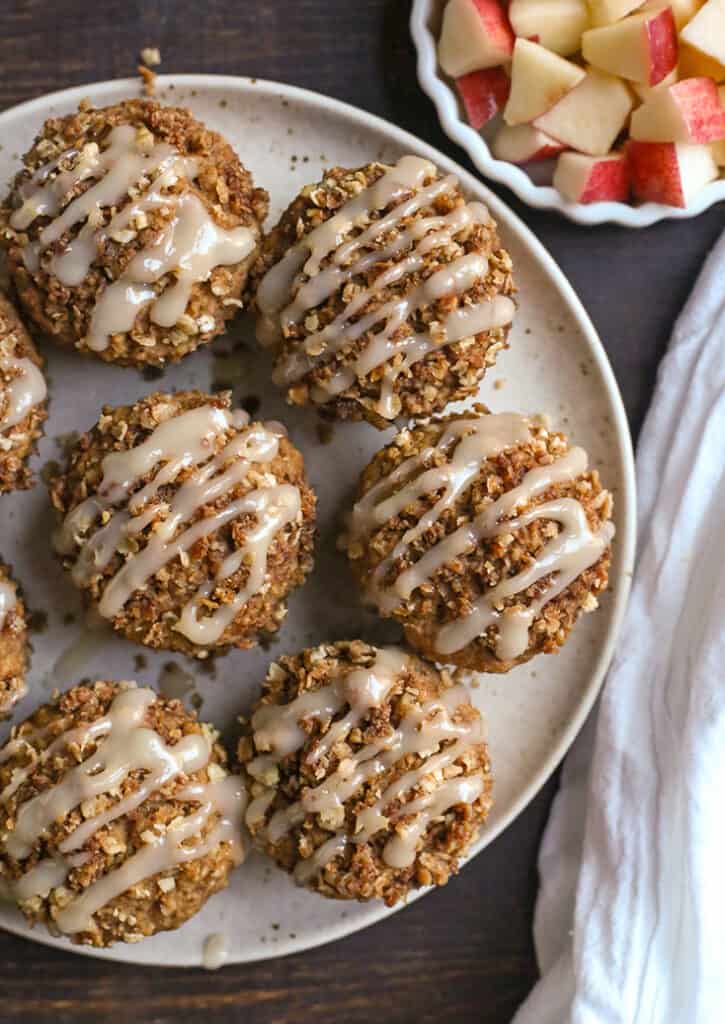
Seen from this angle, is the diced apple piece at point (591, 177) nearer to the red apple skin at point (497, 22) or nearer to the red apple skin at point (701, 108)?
the red apple skin at point (701, 108)

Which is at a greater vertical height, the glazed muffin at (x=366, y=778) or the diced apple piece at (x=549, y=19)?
the diced apple piece at (x=549, y=19)

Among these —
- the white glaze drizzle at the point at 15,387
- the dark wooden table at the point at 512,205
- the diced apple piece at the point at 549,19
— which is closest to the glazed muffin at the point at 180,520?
the white glaze drizzle at the point at 15,387

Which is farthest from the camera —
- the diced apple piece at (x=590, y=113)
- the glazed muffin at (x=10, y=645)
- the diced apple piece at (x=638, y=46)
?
the diced apple piece at (x=590, y=113)

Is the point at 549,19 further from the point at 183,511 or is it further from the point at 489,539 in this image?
the point at 183,511

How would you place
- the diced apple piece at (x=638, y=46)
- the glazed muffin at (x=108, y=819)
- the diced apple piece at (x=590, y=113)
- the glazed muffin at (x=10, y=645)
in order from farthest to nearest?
the diced apple piece at (x=590, y=113)
the diced apple piece at (x=638, y=46)
the glazed muffin at (x=10, y=645)
the glazed muffin at (x=108, y=819)

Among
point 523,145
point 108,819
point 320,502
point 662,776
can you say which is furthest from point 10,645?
point 523,145

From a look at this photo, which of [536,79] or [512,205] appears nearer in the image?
[536,79]

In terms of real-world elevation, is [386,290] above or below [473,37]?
below

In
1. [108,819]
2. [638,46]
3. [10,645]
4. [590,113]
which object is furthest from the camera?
[590,113]
